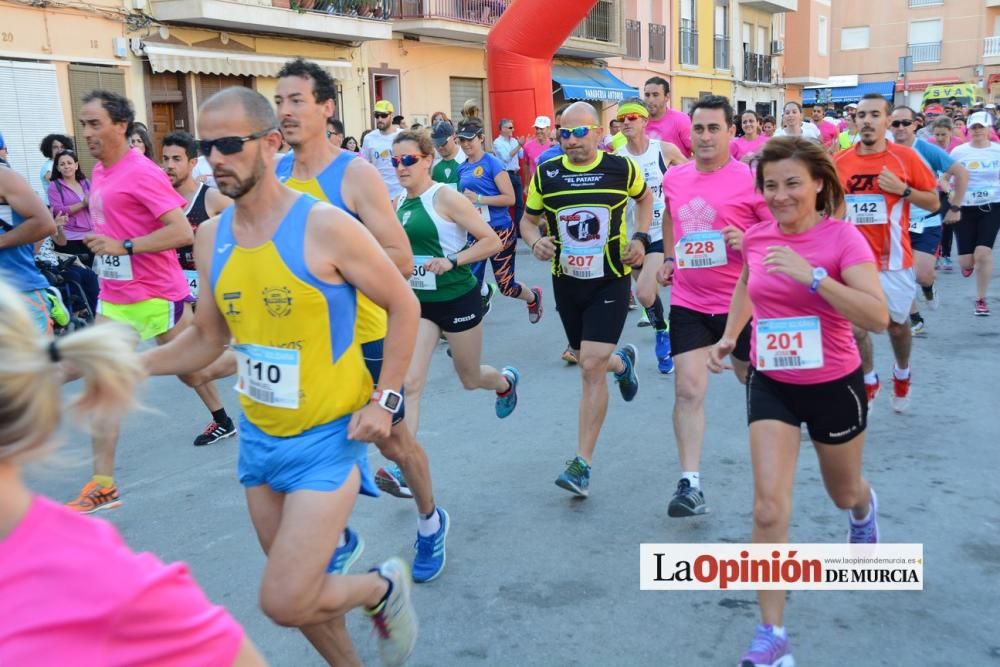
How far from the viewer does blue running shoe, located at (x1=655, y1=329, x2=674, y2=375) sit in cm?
796

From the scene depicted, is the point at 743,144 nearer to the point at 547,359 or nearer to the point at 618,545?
the point at 547,359

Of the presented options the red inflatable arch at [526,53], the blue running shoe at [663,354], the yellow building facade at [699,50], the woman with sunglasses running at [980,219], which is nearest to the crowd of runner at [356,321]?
the blue running shoe at [663,354]

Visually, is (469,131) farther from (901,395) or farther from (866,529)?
(866,529)

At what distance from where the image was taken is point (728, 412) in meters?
6.75

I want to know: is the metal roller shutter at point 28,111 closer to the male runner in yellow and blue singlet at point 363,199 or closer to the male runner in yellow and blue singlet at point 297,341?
the male runner in yellow and blue singlet at point 363,199

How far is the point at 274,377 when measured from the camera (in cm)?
296

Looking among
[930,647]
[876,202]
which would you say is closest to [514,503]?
[930,647]

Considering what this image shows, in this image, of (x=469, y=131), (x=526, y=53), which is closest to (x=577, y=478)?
(x=469, y=131)

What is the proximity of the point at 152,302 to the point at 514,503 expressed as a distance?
2438 mm

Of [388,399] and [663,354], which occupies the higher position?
[388,399]

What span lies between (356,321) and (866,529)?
2302mm

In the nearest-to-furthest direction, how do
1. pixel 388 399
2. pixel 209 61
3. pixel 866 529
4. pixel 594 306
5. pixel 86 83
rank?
pixel 388 399 → pixel 866 529 → pixel 594 306 → pixel 86 83 → pixel 209 61

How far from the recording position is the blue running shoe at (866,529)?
13.2 feet

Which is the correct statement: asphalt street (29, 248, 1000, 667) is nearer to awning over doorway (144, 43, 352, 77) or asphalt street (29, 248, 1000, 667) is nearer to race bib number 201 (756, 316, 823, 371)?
race bib number 201 (756, 316, 823, 371)
